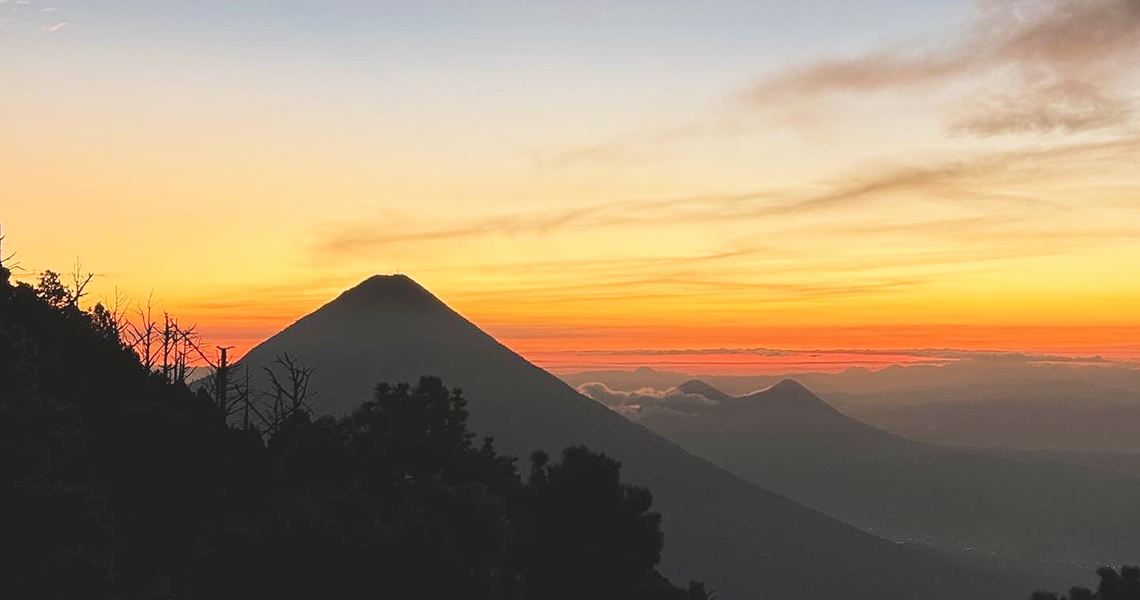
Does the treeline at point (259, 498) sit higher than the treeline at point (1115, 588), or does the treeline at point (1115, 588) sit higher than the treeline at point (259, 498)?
the treeline at point (259, 498)

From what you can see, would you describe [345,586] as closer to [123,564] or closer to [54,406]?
[54,406]

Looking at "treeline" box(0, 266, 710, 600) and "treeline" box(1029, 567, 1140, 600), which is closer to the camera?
"treeline" box(0, 266, 710, 600)

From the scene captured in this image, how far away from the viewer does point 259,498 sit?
44.6 m

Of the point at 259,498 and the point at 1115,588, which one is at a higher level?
the point at 259,498

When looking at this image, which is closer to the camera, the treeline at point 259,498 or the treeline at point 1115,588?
the treeline at point 259,498

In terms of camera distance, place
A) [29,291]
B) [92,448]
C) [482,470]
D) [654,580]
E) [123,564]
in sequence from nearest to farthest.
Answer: [123,564]
[92,448]
[654,580]
[482,470]
[29,291]

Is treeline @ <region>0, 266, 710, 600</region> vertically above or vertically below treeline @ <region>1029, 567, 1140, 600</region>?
above

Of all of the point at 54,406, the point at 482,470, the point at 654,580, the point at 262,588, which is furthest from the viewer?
the point at 482,470

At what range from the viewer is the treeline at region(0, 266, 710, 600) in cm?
2608

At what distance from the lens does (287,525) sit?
2616 centimetres

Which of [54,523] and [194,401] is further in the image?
[194,401]

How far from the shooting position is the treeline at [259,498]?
26.1m

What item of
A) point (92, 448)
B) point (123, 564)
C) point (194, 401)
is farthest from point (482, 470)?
point (123, 564)

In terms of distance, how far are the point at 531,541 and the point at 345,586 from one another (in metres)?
22.7
